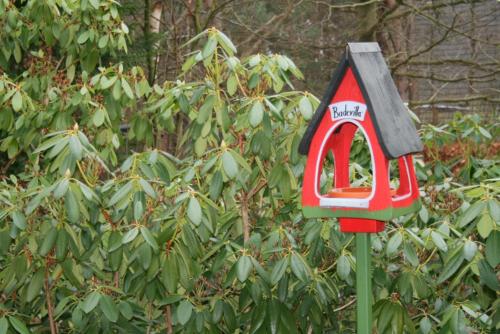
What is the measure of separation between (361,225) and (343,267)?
1.00 feet

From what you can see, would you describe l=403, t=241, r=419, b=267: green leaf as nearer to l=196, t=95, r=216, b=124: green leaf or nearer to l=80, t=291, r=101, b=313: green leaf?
l=196, t=95, r=216, b=124: green leaf

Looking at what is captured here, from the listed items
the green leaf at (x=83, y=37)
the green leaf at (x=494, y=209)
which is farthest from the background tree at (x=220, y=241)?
the green leaf at (x=83, y=37)

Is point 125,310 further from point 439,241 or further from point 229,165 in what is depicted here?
point 439,241

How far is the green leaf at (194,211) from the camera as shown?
7.13 feet

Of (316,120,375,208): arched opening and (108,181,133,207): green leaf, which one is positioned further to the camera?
(108,181,133,207): green leaf

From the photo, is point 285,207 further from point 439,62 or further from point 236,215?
point 439,62

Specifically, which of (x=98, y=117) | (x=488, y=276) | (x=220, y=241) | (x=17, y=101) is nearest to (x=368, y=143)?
(x=488, y=276)

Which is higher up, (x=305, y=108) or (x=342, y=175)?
(x=305, y=108)

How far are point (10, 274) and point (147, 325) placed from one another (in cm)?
49

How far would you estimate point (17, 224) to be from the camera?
2.40 meters

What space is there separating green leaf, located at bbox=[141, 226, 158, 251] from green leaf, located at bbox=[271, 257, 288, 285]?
34 cm

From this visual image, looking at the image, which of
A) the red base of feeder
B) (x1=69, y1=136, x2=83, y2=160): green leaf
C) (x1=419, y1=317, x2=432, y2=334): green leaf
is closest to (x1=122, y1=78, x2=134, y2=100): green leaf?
(x1=69, y1=136, x2=83, y2=160): green leaf

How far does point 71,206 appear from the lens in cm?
223

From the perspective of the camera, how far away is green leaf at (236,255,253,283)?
2.25 m
